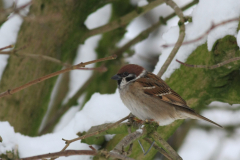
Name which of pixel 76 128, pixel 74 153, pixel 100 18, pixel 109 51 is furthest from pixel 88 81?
pixel 74 153

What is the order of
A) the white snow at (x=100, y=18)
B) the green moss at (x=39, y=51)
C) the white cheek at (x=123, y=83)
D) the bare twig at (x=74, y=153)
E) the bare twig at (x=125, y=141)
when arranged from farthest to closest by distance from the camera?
the white snow at (x=100, y=18) < the green moss at (x=39, y=51) < the white cheek at (x=123, y=83) < the bare twig at (x=125, y=141) < the bare twig at (x=74, y=153)

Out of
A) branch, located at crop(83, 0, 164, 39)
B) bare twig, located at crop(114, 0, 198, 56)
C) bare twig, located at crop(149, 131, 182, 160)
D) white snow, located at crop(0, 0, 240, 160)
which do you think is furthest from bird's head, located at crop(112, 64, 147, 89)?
bare twig, located at crop(114, 0, 198, 56)

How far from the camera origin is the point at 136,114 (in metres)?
2.83

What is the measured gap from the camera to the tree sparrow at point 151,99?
2867 millimetres

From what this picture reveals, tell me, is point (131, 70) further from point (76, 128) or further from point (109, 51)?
point (109, 51)

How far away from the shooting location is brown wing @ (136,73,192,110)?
113 inches

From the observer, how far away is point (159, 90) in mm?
2986

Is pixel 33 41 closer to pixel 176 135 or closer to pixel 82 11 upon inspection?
pixel 82 11

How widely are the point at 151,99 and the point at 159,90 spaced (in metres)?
0.12

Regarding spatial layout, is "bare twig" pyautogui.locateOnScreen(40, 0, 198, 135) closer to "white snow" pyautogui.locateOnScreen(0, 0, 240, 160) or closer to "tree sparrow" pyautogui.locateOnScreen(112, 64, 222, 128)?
"white snow" pyautogui.locateOnScreen(0, 0, 240, 160)

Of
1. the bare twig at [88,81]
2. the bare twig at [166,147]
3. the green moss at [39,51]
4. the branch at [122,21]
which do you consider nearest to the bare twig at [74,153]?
the bare twig at [166,147]

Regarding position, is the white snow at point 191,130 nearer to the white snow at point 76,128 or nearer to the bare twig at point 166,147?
the white snow at point 76,128

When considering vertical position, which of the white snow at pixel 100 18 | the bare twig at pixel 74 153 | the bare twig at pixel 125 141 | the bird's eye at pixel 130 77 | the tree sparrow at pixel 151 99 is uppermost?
the white snow at pixel 100 18

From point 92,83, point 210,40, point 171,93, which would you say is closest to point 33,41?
point 92,83
